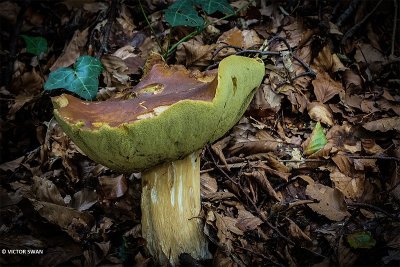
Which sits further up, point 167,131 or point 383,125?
point 167,131

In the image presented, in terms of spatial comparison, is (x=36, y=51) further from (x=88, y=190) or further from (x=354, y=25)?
(x=354, y=25)

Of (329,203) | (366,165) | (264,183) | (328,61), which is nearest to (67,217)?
(264,183)

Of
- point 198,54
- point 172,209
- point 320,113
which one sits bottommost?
point 320,113

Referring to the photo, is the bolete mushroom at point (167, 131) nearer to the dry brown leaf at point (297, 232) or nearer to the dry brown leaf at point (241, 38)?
the dry brown leaf at point (297, 232)

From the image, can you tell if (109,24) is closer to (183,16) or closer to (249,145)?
(183,16)

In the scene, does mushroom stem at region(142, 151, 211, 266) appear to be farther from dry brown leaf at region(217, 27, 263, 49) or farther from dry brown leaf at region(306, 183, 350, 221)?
dry brown leaf at region(217, 27, 263, 49)

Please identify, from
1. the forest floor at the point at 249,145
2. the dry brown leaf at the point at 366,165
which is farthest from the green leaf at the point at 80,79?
the dry brown leaf at the point at 366,165

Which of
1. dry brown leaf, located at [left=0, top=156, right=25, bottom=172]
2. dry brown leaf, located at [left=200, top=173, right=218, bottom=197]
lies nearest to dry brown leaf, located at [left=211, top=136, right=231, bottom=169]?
dry brown leaf, located at [left=200, top=173, right=218, bottom=197]
